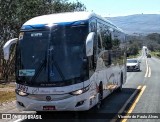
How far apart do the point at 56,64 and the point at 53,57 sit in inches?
9.0

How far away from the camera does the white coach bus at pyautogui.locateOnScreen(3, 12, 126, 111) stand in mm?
10617

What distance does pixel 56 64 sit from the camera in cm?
1085

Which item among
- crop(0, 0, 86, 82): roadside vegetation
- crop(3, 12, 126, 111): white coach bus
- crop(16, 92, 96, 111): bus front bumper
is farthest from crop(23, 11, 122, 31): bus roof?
crop(0, 0, 86, 82): roadside vegetation

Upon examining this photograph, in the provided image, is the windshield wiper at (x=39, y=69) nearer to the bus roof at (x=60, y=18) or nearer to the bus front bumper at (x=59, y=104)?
the bus front bumper at (x=59, y=104)

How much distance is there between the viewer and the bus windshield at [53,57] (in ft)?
35.3

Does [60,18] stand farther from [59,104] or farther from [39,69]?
[59,104]

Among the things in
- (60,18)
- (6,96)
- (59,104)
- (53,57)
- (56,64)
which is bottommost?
(6,96)

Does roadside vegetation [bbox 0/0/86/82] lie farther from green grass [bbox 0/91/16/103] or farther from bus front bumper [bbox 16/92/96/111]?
bus front bumper [bbox 16/92/96/111]

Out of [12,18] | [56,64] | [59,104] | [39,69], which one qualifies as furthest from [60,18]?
[12,18]

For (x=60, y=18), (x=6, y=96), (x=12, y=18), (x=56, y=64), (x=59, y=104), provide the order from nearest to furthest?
(x=59, y=104) < (x=56, y=64) < (x=60, y=18) < (x=6, y=96) < (x=12, y=18)

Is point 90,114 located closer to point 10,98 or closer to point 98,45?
point 98,45

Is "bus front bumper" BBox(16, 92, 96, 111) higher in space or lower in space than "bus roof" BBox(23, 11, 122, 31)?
lower

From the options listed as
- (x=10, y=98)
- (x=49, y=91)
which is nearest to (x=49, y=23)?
(x=49, y=91)

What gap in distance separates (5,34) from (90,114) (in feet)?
53.1
